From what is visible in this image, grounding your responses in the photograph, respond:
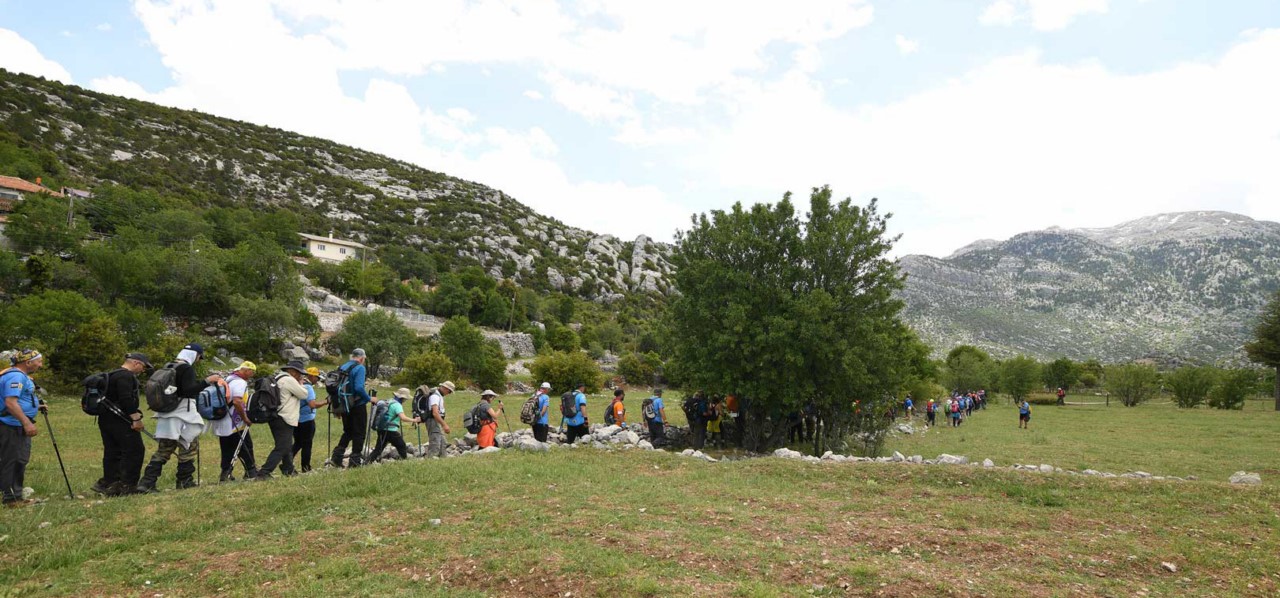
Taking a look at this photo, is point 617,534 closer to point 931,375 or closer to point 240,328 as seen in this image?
point 931,375

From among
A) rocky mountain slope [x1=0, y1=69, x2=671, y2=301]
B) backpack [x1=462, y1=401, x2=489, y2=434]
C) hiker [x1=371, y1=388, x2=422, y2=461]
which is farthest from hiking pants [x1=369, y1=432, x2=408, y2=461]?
rocky mountain slope [x1=0, y1=69, x2=671, y2=301]

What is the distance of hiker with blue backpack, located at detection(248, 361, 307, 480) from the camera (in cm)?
1005

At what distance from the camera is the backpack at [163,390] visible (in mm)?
8672

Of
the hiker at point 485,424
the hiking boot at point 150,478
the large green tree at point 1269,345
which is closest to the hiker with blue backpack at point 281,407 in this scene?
the hiking boot at point 150,478

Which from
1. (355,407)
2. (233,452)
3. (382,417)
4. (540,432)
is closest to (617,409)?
(540,432)

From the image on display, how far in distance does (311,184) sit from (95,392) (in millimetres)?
132939

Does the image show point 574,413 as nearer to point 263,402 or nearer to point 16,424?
point 263,402

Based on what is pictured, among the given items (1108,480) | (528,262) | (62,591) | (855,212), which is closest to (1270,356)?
(855,212)

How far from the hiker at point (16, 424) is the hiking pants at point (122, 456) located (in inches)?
34.7

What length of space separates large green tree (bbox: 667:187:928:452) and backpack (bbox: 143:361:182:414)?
41.7 feet

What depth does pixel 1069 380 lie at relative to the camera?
79.6m

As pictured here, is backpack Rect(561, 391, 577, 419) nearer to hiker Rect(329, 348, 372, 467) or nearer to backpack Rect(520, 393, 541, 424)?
backpack Rect(520, 393, 541, 424)

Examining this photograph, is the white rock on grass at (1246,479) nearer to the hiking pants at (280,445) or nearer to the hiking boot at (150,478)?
the hiking pants at (280,445)

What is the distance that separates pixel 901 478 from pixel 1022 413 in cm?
2522
